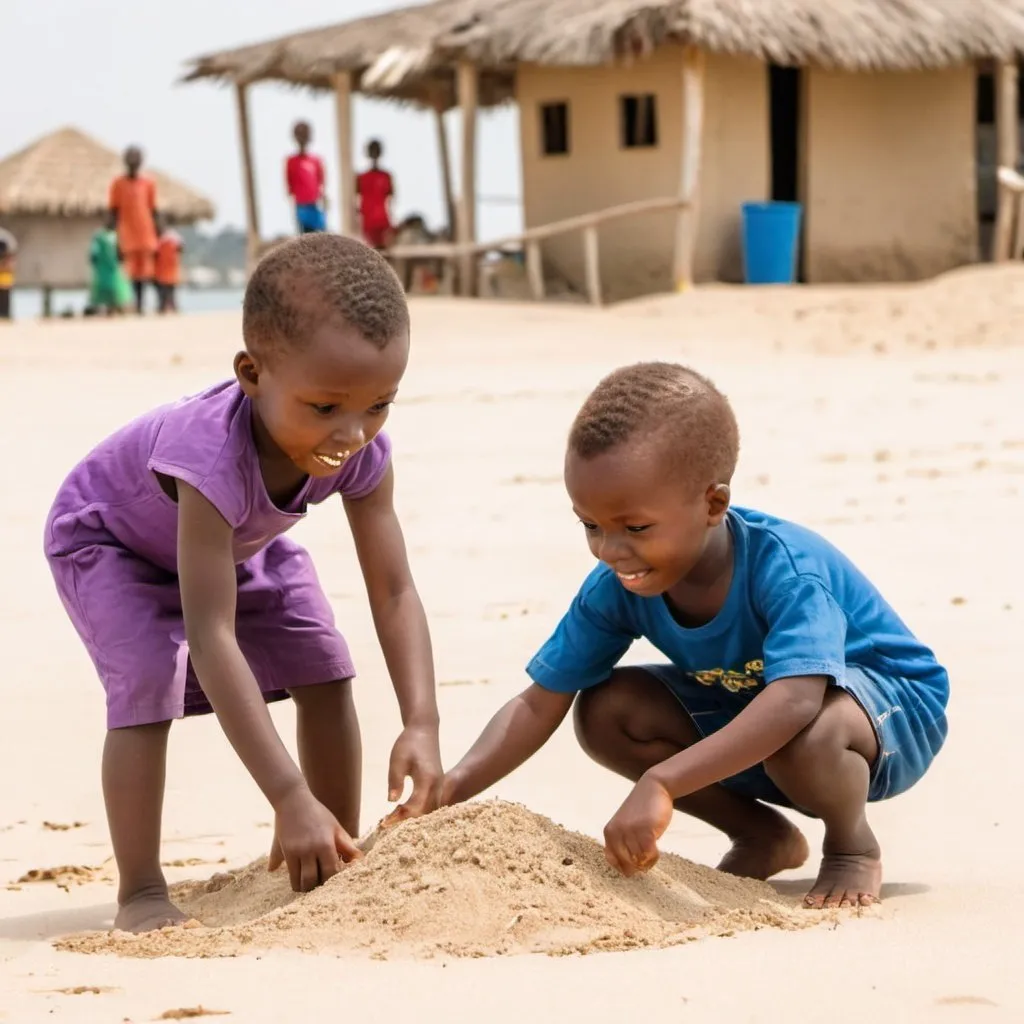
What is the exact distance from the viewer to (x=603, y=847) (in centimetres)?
279

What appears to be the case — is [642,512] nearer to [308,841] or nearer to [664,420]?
[664,420]

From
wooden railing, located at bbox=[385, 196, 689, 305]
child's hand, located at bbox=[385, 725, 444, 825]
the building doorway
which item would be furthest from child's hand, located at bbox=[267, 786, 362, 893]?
the building doorway

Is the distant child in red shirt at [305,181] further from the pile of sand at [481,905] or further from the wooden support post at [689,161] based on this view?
the pile of sand at [481,905]

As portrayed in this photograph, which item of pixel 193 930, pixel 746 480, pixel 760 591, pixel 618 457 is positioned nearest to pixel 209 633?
pixel 193 930

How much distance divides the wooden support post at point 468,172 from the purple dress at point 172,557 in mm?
14334

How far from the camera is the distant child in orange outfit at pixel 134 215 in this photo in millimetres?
16469

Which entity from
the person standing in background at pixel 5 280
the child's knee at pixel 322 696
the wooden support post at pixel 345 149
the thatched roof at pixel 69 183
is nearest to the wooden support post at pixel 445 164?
the wooden support post at pixel 345 149

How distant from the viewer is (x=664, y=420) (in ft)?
8.83

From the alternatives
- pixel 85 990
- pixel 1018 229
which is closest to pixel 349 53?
pixel 1018 229

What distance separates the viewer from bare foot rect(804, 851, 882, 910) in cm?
273

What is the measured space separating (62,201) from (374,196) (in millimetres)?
13082

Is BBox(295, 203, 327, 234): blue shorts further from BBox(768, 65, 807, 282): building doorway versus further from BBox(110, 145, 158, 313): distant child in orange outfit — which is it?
BBox(768, 65, 807, 282): building doorway

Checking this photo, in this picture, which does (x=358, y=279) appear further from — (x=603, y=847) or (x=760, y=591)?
(x=603, y=847)

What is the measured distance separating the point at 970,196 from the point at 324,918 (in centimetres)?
1678
